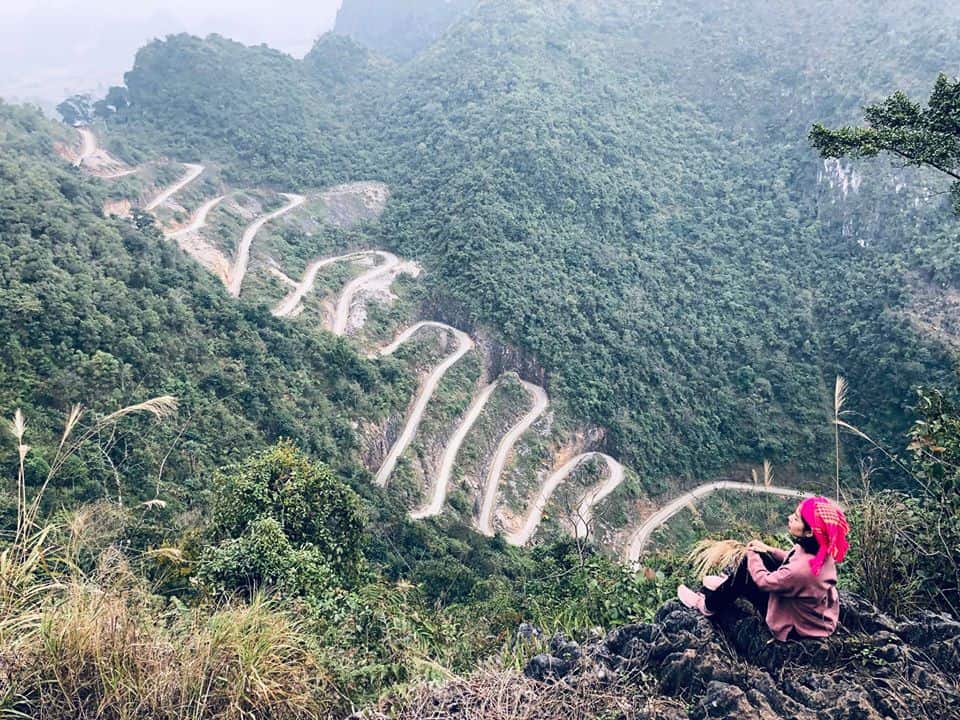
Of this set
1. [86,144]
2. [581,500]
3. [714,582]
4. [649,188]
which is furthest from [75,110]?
[714,582]

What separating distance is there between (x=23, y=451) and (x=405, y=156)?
2177 inches

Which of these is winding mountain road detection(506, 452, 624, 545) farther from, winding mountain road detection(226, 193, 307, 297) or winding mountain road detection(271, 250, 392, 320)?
winding mountain road detection(226, 193, 307, 297)

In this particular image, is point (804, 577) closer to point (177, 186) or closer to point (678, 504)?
point (678, 504)

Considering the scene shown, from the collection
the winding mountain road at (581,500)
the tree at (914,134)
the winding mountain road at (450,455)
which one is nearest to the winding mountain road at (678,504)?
the winding mountain road at (581,500)

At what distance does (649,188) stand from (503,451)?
27696 millimetres

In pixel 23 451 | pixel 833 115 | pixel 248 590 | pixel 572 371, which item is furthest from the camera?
pixel 833 115

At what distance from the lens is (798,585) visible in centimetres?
484

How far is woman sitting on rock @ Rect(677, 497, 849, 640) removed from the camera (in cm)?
480

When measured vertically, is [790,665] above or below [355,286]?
above

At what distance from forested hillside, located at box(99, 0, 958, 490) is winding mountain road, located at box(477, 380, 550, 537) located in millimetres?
1229

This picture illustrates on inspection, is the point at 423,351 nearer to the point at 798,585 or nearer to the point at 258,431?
the point at 258,431

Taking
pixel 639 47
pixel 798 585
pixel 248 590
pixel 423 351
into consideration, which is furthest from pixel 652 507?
pixel 639 47

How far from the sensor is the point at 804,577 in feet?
15.7

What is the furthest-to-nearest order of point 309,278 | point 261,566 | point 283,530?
point 309,278 → point 283,530 → point 261,566
